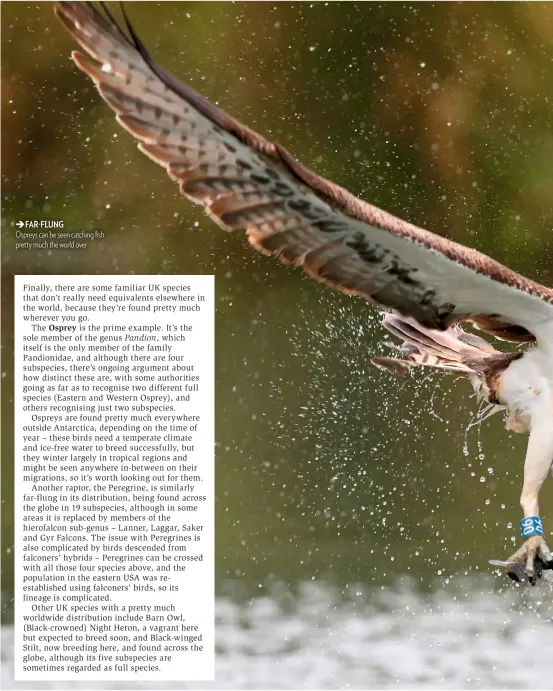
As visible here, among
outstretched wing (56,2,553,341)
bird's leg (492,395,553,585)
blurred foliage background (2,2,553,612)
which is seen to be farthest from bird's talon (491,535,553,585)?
blurred foliage background (2,2,553,612)

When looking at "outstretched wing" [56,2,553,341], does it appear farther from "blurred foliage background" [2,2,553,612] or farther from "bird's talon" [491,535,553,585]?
"blurred foliage background" [2,2,553,612]

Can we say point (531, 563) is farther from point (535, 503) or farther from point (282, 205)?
point (282, 205)

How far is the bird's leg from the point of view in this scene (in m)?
4.34

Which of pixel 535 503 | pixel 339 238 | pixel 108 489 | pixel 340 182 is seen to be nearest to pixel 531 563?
pixel 535 503

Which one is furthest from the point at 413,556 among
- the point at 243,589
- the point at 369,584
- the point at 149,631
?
the point at 149,631

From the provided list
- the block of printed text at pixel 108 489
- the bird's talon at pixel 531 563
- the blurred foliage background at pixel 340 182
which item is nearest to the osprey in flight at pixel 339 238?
the bird's talon at pixel 531 563

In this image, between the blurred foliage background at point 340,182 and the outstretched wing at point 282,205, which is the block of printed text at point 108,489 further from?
the blurred foliage background at point 340,182

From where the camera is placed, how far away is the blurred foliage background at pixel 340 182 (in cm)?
802

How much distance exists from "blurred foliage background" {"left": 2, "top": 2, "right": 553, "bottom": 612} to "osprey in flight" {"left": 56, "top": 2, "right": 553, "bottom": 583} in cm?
317

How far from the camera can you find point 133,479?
5.39m

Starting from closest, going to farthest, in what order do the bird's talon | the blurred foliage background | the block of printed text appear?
the bird's talon, the block of printed text, the blurred foliage background

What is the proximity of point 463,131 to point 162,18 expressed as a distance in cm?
246

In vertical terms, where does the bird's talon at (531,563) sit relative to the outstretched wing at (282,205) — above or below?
below

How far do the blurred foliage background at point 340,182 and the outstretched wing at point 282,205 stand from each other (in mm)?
3545
